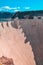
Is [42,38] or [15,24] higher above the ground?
[15,24]

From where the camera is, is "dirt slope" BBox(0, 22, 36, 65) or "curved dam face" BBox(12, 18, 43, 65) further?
"curved dam face" BBox(12, 18, 43, 65)

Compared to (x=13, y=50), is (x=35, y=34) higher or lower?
lower

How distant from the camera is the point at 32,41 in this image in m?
24.8

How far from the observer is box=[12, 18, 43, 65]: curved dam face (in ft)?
77.8

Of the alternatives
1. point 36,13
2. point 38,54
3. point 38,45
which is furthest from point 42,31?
point 36,13

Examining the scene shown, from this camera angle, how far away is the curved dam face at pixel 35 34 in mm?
23728

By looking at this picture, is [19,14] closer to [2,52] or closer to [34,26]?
[34,26]

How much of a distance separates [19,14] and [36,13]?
2484mm

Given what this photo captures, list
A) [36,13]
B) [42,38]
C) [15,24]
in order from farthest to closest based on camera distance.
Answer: [36,13] → [42,38] → [15,24]

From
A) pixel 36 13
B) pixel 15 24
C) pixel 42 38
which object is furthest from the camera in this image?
pixel 36 13

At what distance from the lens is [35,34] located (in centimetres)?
2711

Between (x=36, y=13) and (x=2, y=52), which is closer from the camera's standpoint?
(x=2, y=52)

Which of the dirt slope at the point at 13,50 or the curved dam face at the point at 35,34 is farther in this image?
the curved dam face at the point at 35,34

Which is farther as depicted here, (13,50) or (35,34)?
(35,34)
